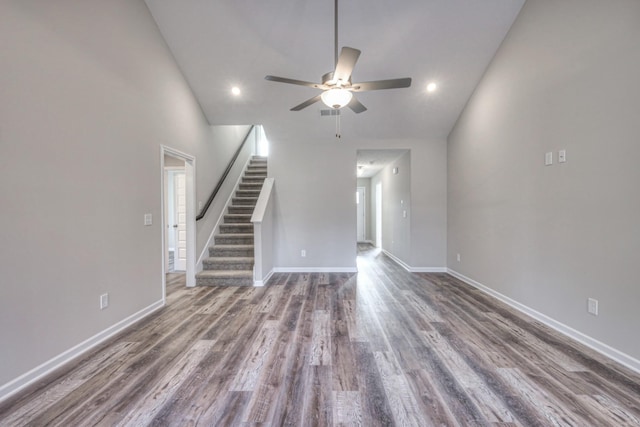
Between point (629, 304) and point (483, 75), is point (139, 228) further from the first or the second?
point (483, 75)

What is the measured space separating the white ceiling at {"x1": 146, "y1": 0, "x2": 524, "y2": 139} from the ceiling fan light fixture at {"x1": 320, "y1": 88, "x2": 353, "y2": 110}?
1453 mm

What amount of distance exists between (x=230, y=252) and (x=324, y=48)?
349 cm

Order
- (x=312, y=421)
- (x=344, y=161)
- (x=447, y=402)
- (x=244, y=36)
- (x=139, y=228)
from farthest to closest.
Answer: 1. (x=344, y=161)
2. (x=244, y=36)
3. (x=139, y=228)
4. (x=447, y=402)
5. (x=312, y=421)

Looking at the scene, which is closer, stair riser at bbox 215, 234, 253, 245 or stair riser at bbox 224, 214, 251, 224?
stair riser at bbox 215, 234, 253, 245

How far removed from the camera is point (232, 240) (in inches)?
178

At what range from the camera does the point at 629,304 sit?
1.89 m

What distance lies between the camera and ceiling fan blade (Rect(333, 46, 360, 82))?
5.96 ft

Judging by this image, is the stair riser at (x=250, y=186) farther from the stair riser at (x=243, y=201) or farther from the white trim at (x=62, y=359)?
the white trim at (x=62, y=359)

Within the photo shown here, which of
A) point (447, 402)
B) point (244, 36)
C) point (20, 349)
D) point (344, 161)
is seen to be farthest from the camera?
point (344, 161)

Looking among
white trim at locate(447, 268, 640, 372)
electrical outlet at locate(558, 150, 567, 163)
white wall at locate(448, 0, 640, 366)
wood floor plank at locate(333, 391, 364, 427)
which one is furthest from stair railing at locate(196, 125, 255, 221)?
electrical outlet at locate(558, 150, 567, 163)

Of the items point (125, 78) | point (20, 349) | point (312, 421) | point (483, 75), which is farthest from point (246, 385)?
point (483, 75)

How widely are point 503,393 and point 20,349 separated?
10.7 feet

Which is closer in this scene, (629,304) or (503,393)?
(503,393)

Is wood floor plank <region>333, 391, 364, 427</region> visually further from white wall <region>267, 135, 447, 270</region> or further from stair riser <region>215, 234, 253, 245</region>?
stair riser <region>215, 234, 253, 245</region>
